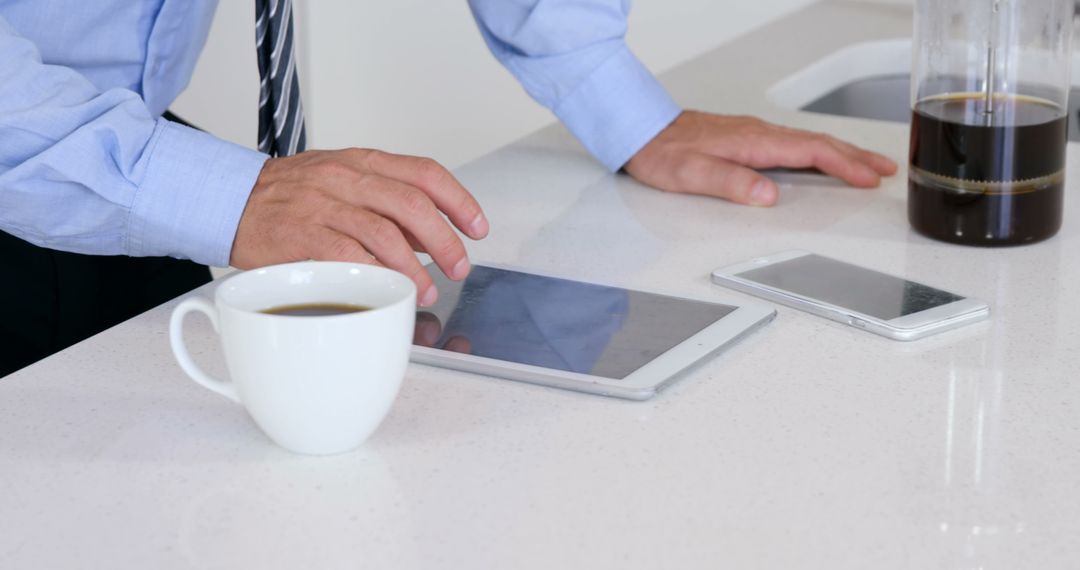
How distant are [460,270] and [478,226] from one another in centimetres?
4

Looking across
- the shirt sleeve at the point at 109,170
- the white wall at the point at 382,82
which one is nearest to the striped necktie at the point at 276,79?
the shirt sleeve at the point at 109,170

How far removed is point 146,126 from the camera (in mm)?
927

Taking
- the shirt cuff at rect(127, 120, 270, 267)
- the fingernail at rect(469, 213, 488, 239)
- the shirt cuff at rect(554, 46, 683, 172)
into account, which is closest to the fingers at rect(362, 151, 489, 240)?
the fingernail at rect(469, 213, 488, 239)

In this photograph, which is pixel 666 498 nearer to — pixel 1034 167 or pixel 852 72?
pixel 1034 167

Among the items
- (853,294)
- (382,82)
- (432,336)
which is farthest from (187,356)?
(382,82)

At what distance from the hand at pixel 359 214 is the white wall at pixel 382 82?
189 centimetres

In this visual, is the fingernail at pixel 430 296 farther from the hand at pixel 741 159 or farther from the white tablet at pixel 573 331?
the hand at pixel 741 159

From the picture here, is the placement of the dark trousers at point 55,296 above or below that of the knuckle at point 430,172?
below

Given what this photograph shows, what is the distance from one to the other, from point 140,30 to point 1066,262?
0.80 m

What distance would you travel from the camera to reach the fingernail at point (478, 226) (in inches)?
36.1

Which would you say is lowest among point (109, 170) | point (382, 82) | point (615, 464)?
point (382, 82)

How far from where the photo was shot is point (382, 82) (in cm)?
296

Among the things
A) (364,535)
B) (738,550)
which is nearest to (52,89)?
(364,535)

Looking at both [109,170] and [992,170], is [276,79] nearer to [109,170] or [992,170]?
[109,170]
